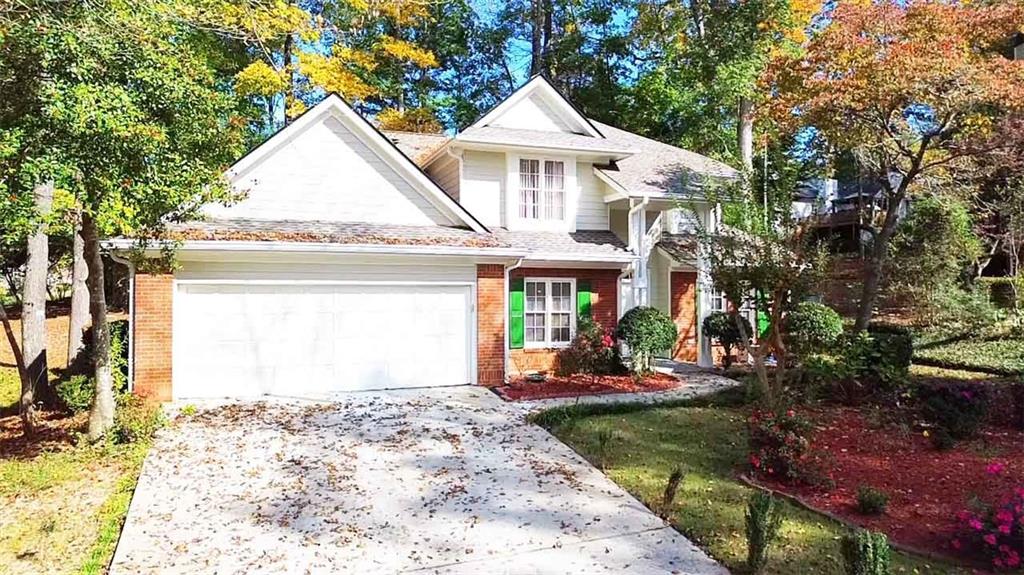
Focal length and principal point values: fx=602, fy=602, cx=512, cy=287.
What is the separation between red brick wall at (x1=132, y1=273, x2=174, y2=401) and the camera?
10.5 metres

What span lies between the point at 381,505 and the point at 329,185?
8.32 meters

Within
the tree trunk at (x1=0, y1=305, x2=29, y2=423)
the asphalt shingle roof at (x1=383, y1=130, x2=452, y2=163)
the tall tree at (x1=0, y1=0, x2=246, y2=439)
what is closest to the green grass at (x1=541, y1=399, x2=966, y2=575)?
the tall tree at (x1=0, y1=0, x2=246, y2=439)

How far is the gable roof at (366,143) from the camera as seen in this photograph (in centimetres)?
1246

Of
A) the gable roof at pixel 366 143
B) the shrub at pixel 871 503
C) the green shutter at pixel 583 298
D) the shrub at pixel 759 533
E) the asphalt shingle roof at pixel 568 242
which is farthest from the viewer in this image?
the green shutter at pixel 583 298

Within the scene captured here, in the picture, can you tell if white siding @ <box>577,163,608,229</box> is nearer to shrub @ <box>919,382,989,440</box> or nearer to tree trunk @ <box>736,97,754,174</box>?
tree trunk @ <box>736,97,754,174</box>

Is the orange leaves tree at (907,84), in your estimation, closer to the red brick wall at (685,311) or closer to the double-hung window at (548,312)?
the red brick wall at (685,311)

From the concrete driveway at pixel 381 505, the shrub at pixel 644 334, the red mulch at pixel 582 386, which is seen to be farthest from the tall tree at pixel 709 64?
the concrete driveway at pixel 381 505

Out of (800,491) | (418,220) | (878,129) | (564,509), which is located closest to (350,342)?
(418,220)

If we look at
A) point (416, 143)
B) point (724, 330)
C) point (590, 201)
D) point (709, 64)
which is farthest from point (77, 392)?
point (709, 64)

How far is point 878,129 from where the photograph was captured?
14.3 m

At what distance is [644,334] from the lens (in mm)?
13289

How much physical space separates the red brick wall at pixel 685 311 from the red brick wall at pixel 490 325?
236 inches

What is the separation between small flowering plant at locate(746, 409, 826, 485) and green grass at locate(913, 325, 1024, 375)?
859cm

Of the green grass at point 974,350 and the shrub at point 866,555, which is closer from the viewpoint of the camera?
the shrub at point 866,555
